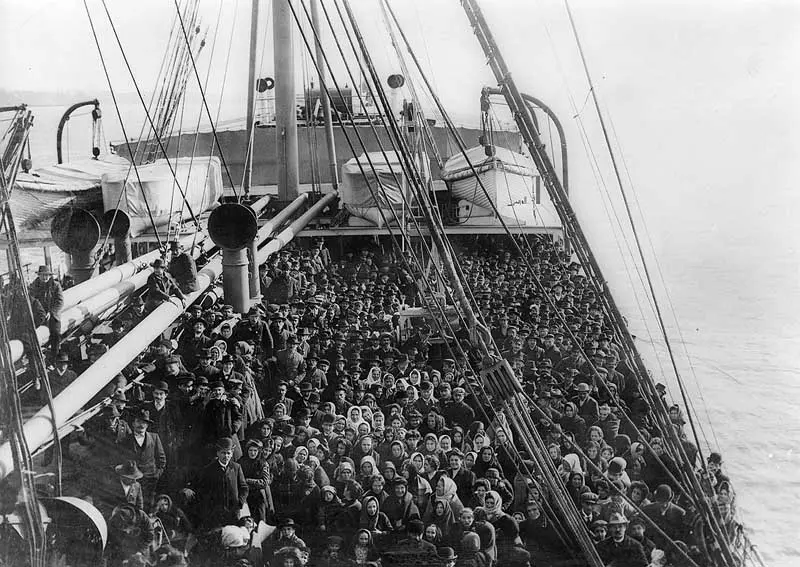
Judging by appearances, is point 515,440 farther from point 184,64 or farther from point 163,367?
point 184,64

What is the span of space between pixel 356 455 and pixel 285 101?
11404 millimetres

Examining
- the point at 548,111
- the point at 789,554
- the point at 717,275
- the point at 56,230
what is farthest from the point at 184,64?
the point at 717,275

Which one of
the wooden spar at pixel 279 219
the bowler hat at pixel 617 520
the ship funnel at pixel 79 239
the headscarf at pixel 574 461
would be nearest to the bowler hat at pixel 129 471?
the headscarf at pixel 574 461

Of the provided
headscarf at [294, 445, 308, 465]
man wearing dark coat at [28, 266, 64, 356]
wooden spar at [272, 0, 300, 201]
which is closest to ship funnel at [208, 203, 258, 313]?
man wearing dark coat at [28, 266, 64, 356]

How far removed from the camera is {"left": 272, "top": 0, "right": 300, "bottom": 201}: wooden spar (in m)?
14.6

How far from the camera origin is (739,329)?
69.5ft

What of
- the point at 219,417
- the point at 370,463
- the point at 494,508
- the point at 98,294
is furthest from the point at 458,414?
the point at 98,294

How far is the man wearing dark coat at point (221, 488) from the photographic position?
5176 millimetres

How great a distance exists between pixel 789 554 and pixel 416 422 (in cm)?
A: 472

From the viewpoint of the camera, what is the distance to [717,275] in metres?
28.2

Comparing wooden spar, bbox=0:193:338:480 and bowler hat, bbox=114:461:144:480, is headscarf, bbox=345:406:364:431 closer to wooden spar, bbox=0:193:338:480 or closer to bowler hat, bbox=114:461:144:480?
bowler hat, bbox=114:461:144:480

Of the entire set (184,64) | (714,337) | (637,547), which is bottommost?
(637,547)

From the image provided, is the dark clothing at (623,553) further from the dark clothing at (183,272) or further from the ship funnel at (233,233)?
the dark clothing at (183,272)

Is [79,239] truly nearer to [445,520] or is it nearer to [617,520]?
[445,520]
